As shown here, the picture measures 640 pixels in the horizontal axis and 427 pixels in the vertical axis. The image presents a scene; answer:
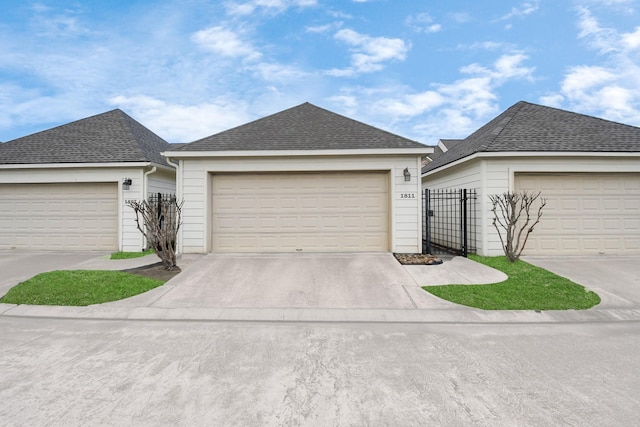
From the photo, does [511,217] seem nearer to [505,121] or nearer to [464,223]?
[464,223]

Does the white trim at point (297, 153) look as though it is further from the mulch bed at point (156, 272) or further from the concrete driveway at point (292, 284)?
the mulch bed at point (156, 272)

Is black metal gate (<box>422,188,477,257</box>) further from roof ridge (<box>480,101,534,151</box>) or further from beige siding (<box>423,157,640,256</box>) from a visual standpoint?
roof ridge (<box>480,101,534,151</box>)

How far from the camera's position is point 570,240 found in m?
8.42

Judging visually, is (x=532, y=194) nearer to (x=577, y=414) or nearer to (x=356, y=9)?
(x=577, y=414)

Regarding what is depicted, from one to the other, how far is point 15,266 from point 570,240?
1473cm

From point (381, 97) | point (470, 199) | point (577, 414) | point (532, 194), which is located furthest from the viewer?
point (381, 97)

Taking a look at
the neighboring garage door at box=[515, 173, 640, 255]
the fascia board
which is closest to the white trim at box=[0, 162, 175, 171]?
the fascia board

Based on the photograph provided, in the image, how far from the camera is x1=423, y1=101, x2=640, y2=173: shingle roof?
27.3 feet

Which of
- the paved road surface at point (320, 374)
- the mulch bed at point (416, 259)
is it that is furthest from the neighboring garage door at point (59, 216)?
the mulch bed at point (416, 259)

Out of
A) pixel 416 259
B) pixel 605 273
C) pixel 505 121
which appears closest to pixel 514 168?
pixel 505 121

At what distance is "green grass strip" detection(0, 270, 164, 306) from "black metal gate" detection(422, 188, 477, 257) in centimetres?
738

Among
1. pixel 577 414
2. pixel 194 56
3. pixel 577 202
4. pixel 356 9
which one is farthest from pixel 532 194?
pixel 194 56

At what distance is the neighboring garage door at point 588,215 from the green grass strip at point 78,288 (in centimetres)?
979

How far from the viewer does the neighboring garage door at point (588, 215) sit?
841cm
